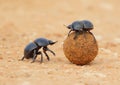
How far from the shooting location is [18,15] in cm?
1067

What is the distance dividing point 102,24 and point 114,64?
4.17m

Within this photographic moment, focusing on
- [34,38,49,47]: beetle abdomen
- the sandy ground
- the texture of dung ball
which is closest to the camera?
the sandy ground

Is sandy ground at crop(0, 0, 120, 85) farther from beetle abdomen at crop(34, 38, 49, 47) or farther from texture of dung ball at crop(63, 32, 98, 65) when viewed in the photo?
beetle abdomen at crop(34, 38, 49, 47)

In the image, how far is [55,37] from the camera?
835cm

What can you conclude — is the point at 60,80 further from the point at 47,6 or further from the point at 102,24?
the point at 47,6

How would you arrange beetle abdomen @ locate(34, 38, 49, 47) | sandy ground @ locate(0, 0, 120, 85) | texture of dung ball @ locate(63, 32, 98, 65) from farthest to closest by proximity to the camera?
beetle abdomen @ locate(34, 38, 49, 47)
texture of dung ball @ locate(63, 32, 98, 65)
sandy ground @ locate(0, 0, 120, 85)

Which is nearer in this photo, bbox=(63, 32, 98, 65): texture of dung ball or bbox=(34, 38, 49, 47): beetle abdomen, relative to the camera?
bbox=(63, 32, 98, 65): texture of dung ball

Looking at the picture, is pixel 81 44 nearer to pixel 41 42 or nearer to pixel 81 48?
pixel 81 48

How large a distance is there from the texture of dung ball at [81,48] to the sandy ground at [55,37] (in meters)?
0.13

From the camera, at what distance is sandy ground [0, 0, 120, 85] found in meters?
5.03

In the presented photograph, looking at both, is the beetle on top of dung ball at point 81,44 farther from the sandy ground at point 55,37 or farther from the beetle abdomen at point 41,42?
the beetle abdomen at point 41,42

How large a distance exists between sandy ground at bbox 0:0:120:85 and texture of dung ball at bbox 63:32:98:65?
13cm

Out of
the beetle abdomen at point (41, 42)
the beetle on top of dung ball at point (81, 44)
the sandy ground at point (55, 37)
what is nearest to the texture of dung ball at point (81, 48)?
the beetle on top of dung ball at point (81, 44)

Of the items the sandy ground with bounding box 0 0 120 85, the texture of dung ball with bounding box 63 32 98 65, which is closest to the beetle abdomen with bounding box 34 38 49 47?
the sandy ground with bounding box 0 0 120 85
